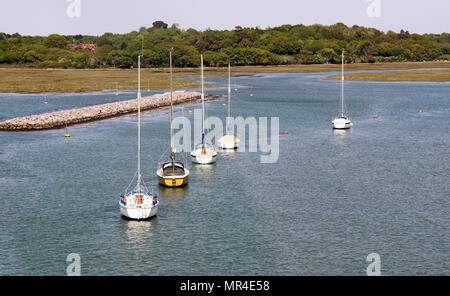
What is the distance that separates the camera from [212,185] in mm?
65188

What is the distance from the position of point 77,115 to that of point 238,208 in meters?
70.9

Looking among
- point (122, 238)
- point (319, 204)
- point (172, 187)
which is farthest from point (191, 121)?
point (122, 238)

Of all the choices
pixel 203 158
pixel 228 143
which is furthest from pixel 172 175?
pixel 228 143

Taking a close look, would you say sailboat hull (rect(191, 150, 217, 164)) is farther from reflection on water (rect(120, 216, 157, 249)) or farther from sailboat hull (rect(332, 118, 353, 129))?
sailboat hull (rect(332, 118, 353, 129))

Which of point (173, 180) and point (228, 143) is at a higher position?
point (228, 143)

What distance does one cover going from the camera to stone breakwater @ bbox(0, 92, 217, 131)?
350 feet

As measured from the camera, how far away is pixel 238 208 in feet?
184

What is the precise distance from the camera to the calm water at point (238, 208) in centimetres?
4278

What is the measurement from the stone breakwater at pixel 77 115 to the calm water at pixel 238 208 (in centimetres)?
655

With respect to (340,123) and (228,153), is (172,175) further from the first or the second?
(340,123)

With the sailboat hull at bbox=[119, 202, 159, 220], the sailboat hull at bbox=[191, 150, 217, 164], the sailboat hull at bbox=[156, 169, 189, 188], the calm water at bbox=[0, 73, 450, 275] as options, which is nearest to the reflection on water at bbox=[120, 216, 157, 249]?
the calm water at bbox=[0, 73, 450, 275]
